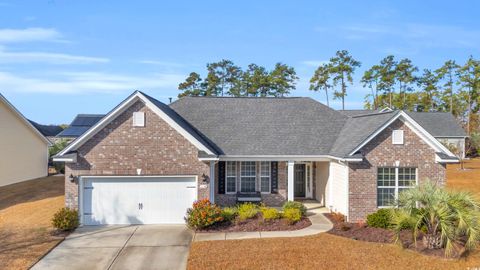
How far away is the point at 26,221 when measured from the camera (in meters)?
17.2

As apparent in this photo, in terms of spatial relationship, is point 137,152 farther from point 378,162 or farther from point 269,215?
point 378,162

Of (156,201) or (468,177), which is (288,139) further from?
(468,177)

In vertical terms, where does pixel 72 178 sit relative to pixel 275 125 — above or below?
below

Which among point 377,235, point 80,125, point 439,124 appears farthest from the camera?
point 439,124

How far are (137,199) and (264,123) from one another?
8845mm

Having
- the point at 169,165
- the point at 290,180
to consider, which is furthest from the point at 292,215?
the point at 169,165

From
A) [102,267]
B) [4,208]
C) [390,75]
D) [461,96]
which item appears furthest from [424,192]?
[461,96]

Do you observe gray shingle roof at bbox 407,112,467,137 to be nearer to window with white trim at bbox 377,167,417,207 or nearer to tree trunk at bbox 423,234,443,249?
window with white trim at bbox 377,167,417,207

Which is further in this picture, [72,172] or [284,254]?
[72,172]

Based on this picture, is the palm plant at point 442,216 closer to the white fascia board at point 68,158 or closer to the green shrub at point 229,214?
the green shrub at point 229,214

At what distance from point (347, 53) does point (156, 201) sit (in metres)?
53.8

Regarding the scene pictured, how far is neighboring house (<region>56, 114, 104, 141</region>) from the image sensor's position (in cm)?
4084

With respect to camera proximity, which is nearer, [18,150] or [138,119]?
[138,119]

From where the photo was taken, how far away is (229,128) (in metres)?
21.4
